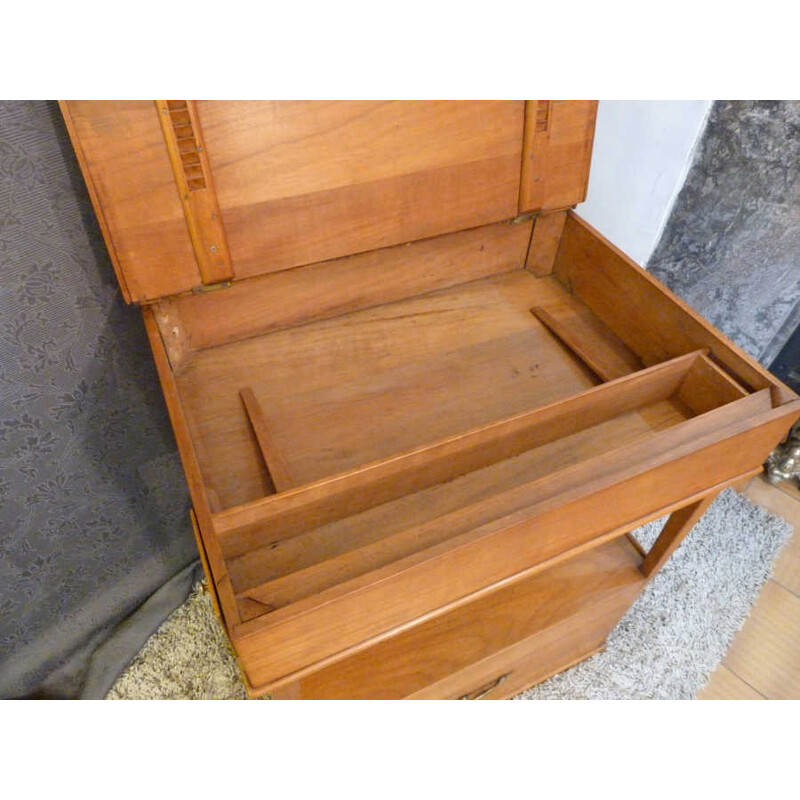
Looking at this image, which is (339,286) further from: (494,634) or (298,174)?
(494,634)

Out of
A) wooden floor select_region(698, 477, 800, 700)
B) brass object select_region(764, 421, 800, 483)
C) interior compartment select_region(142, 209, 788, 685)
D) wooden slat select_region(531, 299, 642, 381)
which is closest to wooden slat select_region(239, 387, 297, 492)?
interior compartment select_region(142, 209, 788, 685)

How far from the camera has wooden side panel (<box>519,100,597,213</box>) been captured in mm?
946

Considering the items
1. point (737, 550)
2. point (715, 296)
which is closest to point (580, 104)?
point (715, 296)

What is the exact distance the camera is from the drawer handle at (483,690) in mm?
1216

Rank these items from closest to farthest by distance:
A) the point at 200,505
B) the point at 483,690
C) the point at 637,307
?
Result: the point at 200,505, the point at 637,307, the point at 483,690

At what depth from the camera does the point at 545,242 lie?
44.2 inches

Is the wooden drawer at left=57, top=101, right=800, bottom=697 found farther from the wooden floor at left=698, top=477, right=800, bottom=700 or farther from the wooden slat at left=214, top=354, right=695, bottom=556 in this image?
the wooden floor at left=698, top=477, right=800, bottom=700

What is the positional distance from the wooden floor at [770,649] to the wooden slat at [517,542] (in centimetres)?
72

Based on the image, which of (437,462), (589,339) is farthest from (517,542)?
(589,339)

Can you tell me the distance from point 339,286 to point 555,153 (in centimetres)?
39

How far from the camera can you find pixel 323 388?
0.94m

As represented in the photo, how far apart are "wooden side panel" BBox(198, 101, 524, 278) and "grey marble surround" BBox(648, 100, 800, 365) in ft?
2.25

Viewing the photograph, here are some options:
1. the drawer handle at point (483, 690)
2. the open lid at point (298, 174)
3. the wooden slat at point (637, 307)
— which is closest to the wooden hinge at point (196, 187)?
the open lid at point (298, 174)

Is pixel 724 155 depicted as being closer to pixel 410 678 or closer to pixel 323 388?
pixel 323 388
